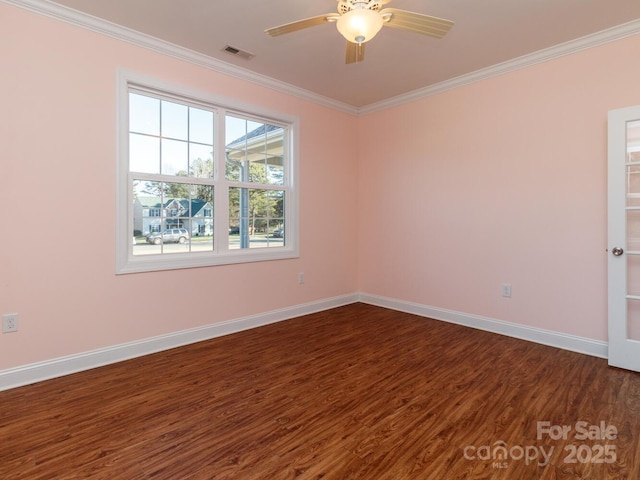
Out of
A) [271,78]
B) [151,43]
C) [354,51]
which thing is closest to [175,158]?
[151,43]

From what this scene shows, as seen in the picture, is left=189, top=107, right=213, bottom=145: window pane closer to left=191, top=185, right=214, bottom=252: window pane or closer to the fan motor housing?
left=191, top=185, right=214, bottom=252: window pane

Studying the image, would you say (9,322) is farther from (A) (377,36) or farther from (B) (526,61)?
(B) (526,61)

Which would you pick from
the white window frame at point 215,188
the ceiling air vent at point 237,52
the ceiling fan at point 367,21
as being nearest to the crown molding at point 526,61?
the white window frame at point 215,188

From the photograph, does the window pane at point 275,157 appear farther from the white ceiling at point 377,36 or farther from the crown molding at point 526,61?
the crown molding at point 526,61

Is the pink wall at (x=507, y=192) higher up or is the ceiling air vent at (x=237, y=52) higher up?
the ceiling air vent at (x=237, y=52)

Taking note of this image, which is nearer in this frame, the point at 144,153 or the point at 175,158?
the point at 144,153

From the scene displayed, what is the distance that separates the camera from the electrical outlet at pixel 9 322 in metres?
2.43

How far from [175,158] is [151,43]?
99cm

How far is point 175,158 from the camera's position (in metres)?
3.33

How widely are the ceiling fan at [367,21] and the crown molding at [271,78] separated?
5.00ft

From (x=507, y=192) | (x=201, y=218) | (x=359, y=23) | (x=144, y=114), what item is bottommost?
(x=201, y=218)

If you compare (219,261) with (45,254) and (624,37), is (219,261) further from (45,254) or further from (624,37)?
(624,37)

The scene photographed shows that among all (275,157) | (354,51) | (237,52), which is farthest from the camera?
(275,157)

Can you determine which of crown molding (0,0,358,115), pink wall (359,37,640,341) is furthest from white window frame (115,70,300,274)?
pink wall (359,37,640,341)
